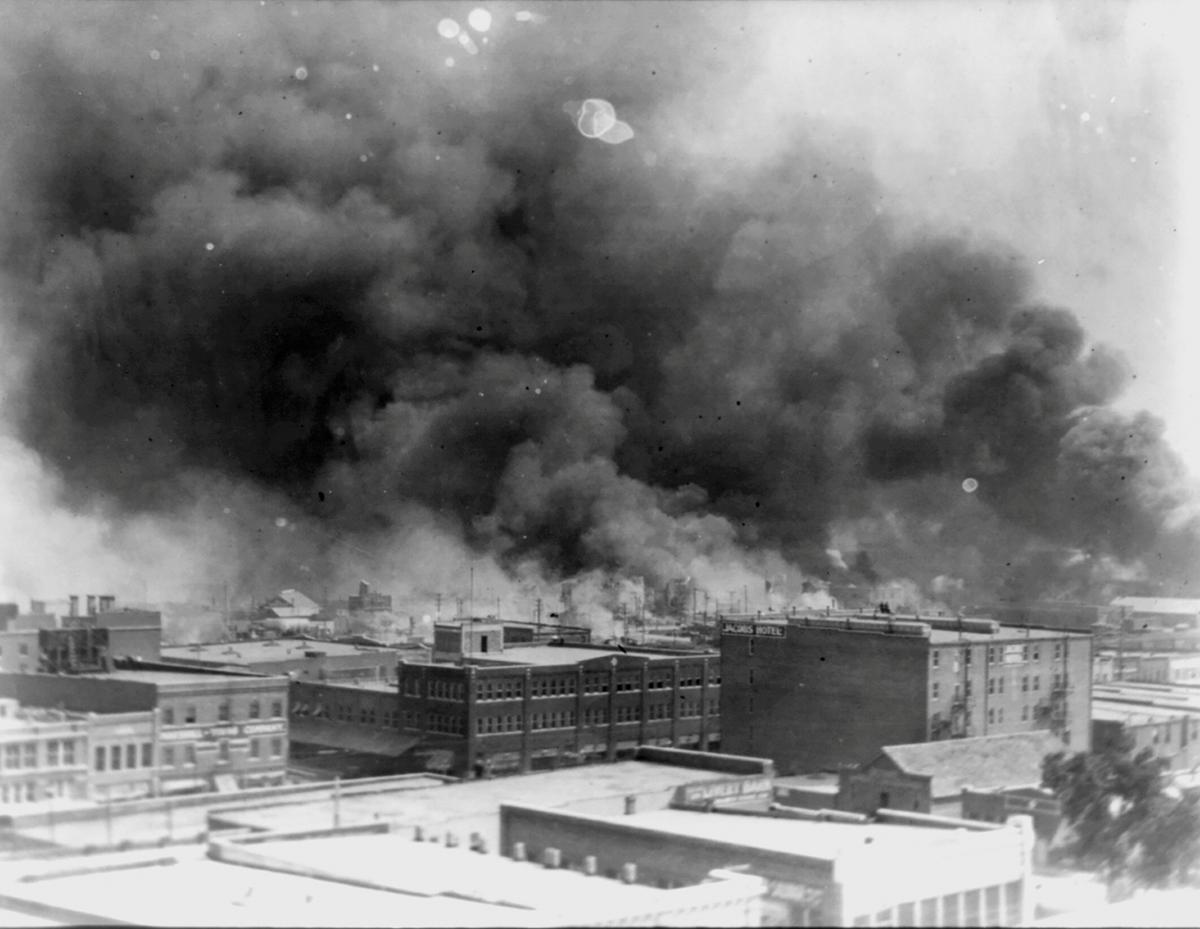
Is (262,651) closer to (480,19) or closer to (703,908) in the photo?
(703,908)

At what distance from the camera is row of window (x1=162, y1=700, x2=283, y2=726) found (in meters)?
13.0

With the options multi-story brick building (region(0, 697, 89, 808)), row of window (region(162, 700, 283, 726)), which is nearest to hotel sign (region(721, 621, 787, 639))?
row of window (region(162, 700, 283, 726))

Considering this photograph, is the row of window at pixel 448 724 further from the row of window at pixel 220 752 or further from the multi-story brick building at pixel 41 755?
the multi-story brick building at pixel 41 755

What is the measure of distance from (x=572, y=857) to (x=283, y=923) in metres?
3.57

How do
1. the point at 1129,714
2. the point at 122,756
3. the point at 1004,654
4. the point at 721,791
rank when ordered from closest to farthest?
1. the point at 122,756
2. the point at 721,791
3. the point at 1004,654
4. the point at 1129,714

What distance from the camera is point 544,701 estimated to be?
16.6 metres

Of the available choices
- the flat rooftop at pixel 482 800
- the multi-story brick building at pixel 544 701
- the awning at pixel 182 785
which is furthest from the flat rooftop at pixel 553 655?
the awning at pixel 182 785

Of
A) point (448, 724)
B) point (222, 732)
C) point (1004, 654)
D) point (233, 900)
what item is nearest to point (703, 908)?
point (233, 900)

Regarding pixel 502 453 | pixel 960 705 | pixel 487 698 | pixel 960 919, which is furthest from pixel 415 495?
pixel 960 919

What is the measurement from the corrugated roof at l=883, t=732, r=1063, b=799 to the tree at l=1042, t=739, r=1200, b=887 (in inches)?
12.8

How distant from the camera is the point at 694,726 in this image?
18625 millimetres

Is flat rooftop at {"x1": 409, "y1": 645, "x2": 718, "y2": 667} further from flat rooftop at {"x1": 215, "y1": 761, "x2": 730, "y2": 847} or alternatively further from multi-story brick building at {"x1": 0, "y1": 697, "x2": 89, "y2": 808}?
multi-story brick building at {"x1": 0, "y1": 697, "x2": 89, "y2": 808}

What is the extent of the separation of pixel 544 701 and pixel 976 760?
14.8 ft

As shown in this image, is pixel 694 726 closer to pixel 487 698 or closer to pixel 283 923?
pixel 487 698
